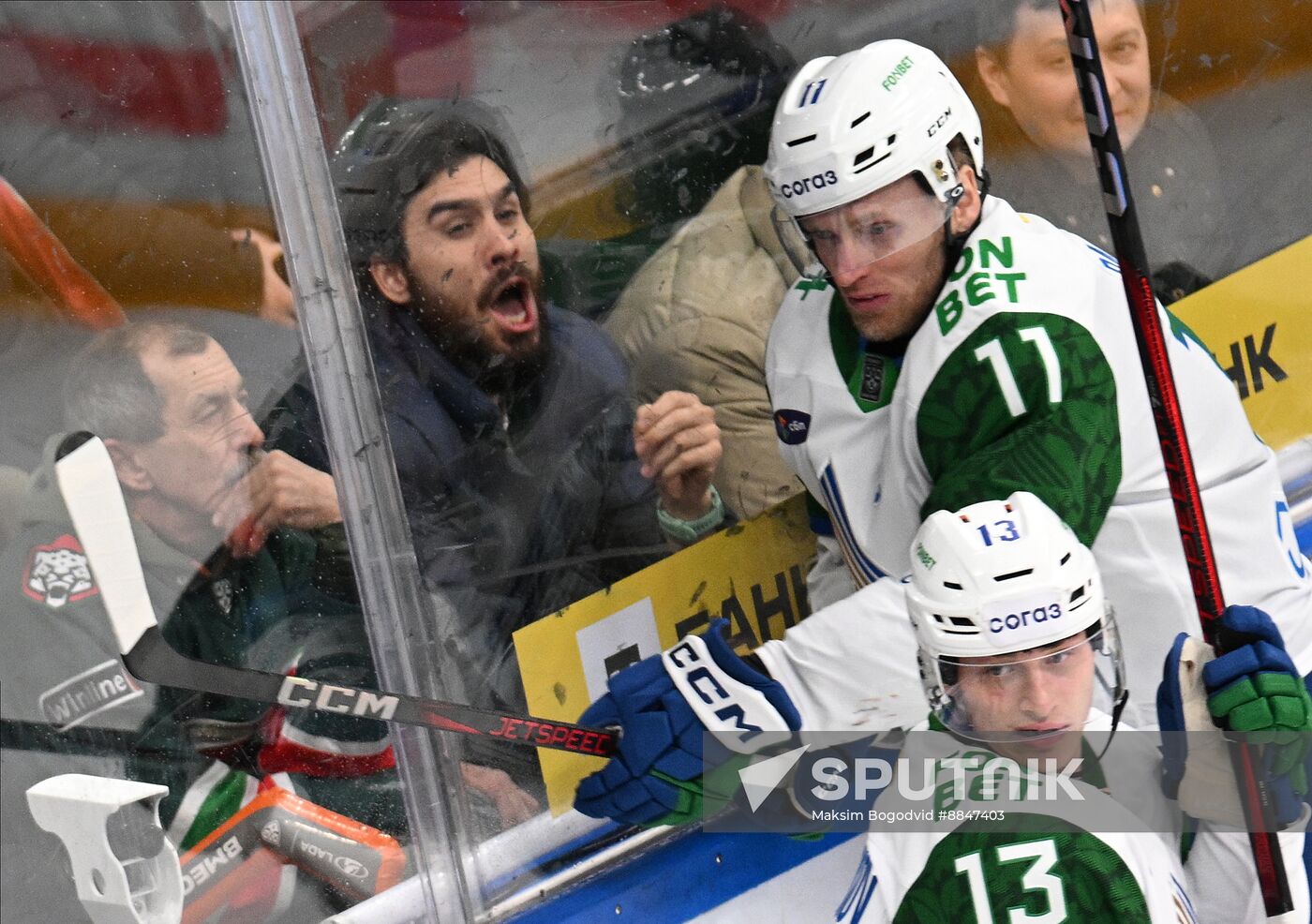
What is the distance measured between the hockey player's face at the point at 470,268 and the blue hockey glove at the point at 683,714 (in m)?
0.53

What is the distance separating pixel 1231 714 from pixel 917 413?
0.53 meters

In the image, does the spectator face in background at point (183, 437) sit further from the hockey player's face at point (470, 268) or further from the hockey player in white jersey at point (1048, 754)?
the hockey player in white jersey at point (1048, 754)

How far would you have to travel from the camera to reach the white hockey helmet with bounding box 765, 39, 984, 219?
80.2 inches

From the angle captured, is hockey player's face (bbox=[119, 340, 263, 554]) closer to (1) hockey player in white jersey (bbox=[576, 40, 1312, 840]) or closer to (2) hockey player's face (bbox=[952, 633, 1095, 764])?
(1) hockey player in white jersey (bbox=[576, 40, 1312, 840])

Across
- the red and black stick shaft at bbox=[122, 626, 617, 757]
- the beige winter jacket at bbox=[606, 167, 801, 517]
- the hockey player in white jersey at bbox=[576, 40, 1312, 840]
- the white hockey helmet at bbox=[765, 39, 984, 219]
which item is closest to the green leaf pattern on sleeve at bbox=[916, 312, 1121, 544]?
the hockey player in white jersey at bbox=[576, 40, 1312, 840]

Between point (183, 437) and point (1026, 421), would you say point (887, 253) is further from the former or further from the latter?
point (183, 437)

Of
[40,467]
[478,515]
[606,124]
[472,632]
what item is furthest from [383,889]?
[606,124]

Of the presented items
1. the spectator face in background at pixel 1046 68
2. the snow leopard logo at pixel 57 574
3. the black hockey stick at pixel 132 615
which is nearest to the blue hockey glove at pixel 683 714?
the black hockey stick at pixel 132 615

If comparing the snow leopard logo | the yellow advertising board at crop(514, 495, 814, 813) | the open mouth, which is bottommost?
the yellow advertising board at crop(514, 495, 814, 813)

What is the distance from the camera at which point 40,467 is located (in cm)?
185

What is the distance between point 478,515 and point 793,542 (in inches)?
20.3

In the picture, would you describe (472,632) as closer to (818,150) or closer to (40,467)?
(40,467)

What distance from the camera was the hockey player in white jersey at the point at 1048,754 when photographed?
1.76m

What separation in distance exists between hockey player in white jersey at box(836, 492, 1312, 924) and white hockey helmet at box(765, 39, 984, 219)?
1.52ft
